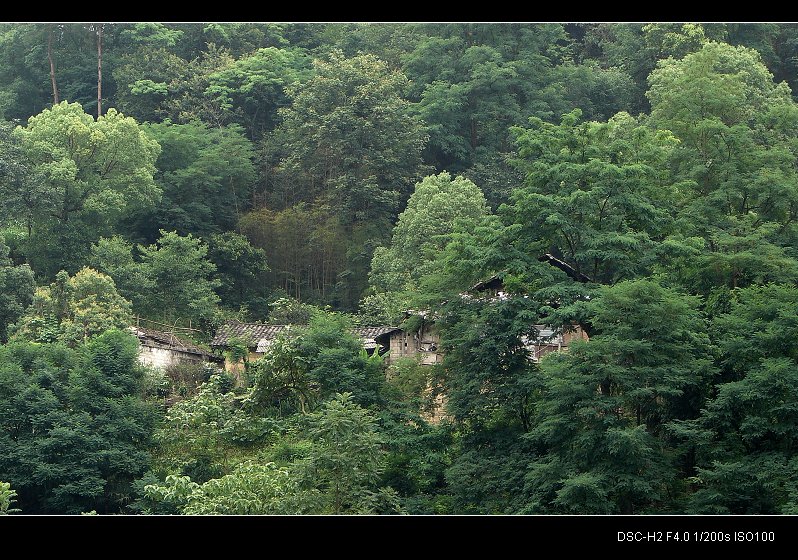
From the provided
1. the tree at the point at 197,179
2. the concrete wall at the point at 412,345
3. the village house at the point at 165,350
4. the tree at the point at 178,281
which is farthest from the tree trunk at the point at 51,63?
the concrete wall at the point at 412,345

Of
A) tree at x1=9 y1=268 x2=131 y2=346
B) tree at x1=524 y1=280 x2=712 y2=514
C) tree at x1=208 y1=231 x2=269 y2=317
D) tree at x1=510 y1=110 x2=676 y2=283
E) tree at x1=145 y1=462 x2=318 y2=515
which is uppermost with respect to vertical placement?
tree at x1=510 y1=110 x2=676 y2=283

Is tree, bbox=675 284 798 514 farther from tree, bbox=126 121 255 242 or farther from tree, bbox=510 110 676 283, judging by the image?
tree, bbox=126 121 255 242

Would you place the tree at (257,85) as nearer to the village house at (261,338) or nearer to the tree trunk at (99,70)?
the tree trunk at (99,70)

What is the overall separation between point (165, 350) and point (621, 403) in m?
12.1

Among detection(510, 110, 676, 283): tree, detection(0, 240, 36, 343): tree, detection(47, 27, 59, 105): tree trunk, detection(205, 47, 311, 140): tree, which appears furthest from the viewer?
detection(47, 27, 59, 105): tree trunk

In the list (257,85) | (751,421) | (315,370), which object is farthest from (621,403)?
(257,85)

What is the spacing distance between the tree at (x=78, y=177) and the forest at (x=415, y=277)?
77 mm

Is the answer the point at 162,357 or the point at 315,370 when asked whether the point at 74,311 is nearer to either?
the point at 162,357

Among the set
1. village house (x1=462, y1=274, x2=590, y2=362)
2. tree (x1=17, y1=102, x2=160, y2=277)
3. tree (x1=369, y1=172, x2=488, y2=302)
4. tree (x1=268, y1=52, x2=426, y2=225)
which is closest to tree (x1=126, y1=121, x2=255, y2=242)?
tree (x1=17, y1=102, x2=160, y2=277)

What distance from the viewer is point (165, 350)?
3102cm

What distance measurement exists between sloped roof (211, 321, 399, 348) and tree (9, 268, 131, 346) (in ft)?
7.70

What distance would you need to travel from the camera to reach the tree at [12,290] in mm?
30828

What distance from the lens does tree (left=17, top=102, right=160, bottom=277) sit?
34.1m

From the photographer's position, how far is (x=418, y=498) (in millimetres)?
23844
